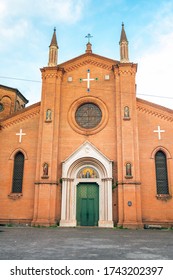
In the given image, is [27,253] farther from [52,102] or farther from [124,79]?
[124,79]

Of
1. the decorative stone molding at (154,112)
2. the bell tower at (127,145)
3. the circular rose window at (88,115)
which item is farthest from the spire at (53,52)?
the decorative stone molding at (154,112)

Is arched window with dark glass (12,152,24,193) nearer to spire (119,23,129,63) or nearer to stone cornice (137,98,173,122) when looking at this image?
stone cornice (137,98,173,122)

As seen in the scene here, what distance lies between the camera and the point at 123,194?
56.9ft

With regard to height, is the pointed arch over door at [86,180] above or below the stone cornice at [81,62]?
below

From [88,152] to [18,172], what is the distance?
18.6ft

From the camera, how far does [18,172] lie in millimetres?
19844

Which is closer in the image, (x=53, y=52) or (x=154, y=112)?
(x=154, y=112)

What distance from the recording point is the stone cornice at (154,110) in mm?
19328

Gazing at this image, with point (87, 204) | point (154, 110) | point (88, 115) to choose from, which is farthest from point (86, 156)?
point (154, 110)

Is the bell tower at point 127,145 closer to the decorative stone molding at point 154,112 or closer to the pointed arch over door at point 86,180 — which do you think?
the decorative stone molding at point 154,112

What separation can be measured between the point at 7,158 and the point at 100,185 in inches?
297

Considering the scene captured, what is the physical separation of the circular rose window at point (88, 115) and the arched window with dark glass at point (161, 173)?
528 centimetres

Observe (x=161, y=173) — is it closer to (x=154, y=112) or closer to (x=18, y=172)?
(x=154, y=112)

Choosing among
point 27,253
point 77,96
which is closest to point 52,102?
point 77,96
